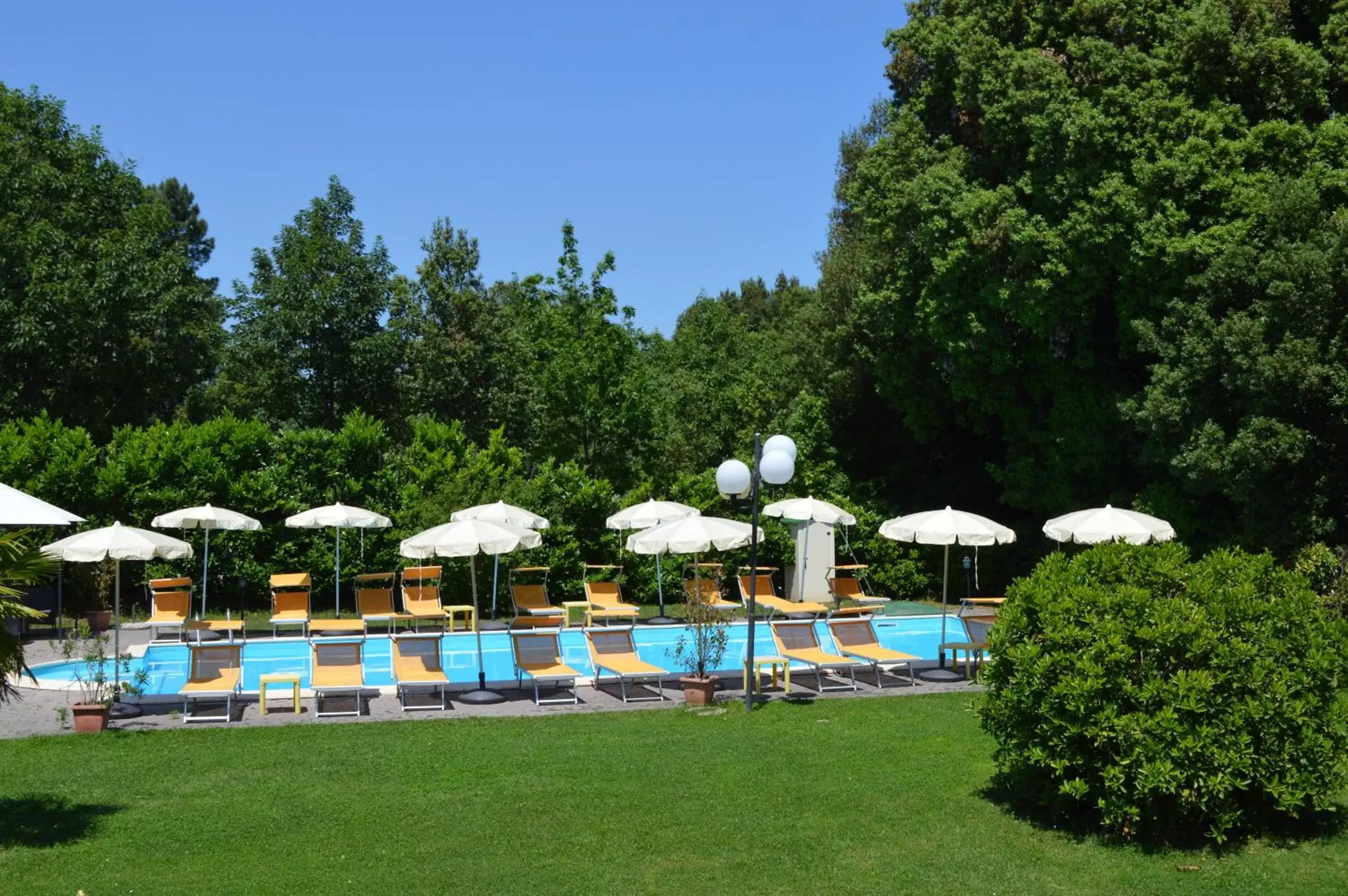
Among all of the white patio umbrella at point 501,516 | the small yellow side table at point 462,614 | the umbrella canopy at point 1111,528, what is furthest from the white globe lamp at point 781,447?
the white patio umbrella at point 501,516

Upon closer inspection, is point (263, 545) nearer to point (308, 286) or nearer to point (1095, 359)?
point (308, 286)

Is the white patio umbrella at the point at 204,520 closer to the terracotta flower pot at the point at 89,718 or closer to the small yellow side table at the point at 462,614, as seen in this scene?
the small yellow side table at the point at 462,614

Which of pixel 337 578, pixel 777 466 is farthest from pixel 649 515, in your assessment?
pixel 777 466

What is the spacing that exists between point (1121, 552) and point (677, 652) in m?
6.84

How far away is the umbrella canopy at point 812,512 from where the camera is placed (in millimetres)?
21766

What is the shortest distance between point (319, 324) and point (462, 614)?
43.9 feet

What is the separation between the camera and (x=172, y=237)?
57.4 metres

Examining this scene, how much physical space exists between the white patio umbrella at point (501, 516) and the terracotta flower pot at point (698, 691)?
6.15 meters

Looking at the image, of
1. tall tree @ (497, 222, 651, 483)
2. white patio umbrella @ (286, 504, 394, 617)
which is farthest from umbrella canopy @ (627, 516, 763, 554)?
tall tree @ (497, 222, 651, 483)

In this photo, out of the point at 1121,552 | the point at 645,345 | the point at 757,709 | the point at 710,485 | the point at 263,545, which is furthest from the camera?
the point at 645,345

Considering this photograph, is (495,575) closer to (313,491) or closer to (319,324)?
(313,491)

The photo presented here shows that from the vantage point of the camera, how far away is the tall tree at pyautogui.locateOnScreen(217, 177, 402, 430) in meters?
32.9

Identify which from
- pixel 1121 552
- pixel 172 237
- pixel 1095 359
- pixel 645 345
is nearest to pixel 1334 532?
pixel 1095 359

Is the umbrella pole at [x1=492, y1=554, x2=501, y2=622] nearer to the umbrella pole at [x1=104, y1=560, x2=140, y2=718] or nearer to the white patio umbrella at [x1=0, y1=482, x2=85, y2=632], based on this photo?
the umbrella pole at [x1=104, y1=560, x2=140, y2=718]
